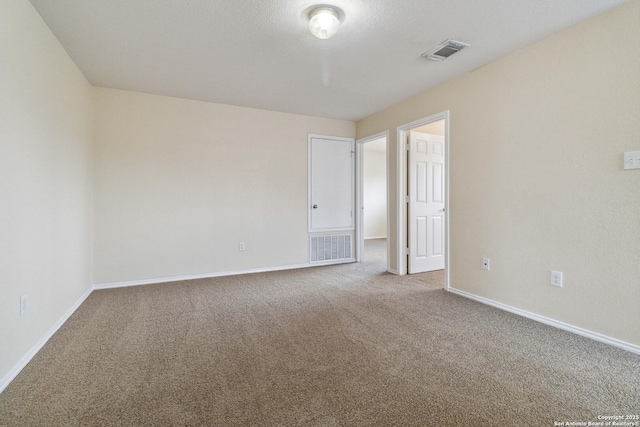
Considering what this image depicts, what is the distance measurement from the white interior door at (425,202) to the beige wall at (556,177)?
908mm

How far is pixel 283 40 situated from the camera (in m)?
2.48

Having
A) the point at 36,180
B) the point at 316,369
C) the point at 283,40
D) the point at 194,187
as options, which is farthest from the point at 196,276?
the point at 283,40

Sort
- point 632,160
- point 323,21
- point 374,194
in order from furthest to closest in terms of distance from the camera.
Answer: point 374,194, point 323,21, point 632,160

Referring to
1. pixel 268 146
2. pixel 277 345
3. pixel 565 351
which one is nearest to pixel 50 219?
pixel 277 345

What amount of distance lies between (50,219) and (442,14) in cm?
339

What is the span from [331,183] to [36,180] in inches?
142

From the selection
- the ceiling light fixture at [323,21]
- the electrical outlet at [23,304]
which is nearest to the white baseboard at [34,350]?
the electrical outlet at [23,304]

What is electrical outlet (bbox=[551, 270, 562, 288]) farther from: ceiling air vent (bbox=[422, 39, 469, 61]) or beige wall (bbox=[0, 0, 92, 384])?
beige wall (bbox=[0, 0, 92, 384])

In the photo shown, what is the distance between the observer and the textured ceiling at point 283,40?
2068 millimetres

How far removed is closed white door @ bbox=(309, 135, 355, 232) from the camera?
478cm

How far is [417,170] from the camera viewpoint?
427cm

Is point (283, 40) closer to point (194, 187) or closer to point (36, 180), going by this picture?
point (36, 180)

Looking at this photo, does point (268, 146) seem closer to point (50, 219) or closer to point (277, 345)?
point (50, 219)

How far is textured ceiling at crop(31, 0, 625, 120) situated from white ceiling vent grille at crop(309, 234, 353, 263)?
2302 mm
